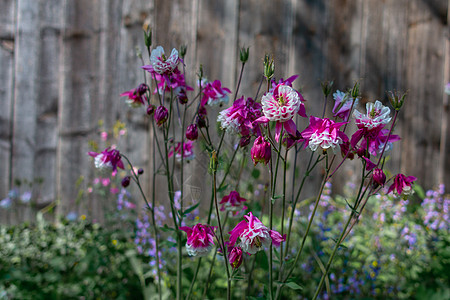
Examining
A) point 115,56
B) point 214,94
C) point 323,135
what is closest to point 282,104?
point 323,135

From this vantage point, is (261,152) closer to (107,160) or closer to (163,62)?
(163,62)

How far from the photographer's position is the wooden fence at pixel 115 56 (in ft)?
6.66

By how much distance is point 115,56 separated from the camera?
2.08 metres

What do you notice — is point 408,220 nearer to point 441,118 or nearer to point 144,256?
point 441,118

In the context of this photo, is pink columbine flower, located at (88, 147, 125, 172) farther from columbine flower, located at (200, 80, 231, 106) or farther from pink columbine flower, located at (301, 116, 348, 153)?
pink columbine flower, located at (301, 116, 348, 153)

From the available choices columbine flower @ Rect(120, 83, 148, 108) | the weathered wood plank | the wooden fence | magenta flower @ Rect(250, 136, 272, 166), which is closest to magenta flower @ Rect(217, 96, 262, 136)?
magenta flower @ Rect(250, 136, 272, 166)

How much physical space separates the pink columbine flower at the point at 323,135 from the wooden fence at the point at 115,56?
135 centimetres

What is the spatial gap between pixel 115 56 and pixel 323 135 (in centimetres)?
167

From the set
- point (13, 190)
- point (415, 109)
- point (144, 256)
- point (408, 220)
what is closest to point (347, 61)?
point (415, 109)

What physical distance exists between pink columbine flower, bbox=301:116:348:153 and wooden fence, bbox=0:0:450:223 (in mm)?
1345

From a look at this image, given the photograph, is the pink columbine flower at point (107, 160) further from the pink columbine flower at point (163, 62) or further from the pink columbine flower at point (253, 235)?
the pink columbine flower at point (253, 235)

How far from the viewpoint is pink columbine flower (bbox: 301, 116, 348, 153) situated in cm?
66

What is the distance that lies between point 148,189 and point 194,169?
Result: 1.20 feet

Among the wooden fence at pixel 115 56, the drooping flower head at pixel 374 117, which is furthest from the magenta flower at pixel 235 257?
the wooden fence at pixel 115 56
